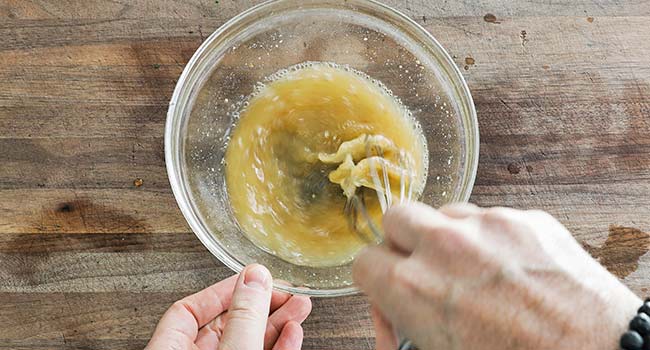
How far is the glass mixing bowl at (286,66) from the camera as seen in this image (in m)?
1.09

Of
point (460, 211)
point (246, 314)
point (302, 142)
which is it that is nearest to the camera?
point (460, 211)

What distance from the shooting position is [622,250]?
4.03ft

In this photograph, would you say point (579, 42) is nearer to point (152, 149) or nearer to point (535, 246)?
point (535, 246)

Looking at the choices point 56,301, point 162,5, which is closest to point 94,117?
point 162,5

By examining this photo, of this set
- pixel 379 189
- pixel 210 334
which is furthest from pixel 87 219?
pixel 379 189

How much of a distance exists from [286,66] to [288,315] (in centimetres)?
50

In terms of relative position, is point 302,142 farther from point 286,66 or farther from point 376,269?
point 376,269

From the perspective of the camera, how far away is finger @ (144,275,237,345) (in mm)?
1142

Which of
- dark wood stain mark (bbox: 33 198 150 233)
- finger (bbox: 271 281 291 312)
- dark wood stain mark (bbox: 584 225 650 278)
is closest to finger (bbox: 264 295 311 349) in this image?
finger (bbox: 271 281 291 312)

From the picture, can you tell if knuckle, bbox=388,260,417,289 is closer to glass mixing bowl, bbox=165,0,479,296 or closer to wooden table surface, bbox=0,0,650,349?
glass mixing bowl, bbox=165,0,479,296

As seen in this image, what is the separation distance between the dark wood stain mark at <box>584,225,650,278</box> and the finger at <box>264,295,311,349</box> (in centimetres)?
60

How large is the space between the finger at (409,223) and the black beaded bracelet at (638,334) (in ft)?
0.82

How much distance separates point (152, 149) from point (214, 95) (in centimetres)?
20

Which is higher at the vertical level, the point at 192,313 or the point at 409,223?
the point at 409,223
